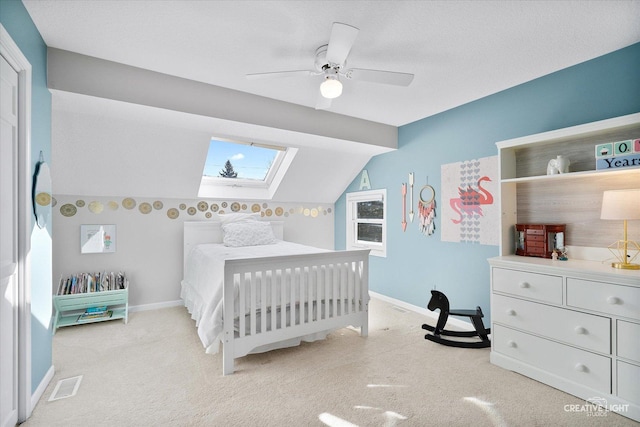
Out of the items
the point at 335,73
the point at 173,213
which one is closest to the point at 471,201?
the point at 335,73

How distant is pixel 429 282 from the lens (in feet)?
11.9

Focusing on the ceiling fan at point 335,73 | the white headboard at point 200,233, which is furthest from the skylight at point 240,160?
the ceiling fan at point 335,73

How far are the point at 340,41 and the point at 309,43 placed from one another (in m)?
0.43

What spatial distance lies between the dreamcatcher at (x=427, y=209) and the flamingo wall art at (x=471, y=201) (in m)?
0.14

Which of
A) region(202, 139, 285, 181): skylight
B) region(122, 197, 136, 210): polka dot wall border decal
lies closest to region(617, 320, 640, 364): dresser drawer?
region(202, 139, 285, 181): skylight

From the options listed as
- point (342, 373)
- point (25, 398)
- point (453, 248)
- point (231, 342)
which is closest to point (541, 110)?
point (453, 248)

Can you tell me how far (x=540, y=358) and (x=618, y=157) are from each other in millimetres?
1463

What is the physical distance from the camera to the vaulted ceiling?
1.75 m

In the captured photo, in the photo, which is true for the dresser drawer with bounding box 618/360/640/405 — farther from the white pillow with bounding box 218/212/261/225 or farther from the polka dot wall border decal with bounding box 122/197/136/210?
the polka dot wall border decal with bounding box 122/197/136/210

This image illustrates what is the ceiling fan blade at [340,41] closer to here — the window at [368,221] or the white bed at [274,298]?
the white bed at [274,298]

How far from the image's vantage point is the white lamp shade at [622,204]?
193cm

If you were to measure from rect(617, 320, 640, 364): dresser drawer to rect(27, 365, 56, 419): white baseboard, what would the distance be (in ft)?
11.5

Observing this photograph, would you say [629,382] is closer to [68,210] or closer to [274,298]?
[274,298]

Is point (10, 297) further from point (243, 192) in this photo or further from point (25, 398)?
point (243, 192)
